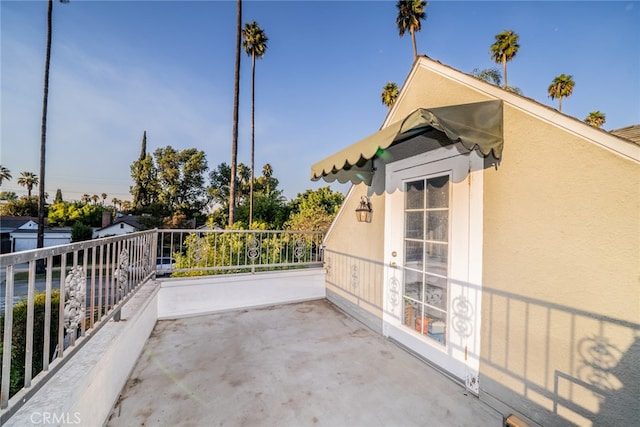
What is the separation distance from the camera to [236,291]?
468 cm

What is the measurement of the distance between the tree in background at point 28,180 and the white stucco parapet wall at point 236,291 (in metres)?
76.2

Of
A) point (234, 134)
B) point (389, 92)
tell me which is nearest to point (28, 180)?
point (234, 134)

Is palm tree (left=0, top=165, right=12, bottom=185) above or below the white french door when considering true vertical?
above

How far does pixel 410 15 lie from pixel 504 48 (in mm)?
7663

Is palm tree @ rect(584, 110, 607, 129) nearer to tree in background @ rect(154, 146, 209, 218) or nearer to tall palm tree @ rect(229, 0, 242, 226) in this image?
tall palm tree @ rect(229, 0, 242, 226)

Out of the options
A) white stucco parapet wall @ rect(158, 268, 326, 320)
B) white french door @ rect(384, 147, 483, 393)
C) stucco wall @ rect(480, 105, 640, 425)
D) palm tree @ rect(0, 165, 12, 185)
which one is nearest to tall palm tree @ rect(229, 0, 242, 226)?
white stucco parapet wall @ rect(158, 268, 326, 320)

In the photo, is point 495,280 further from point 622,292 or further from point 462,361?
point 462,361

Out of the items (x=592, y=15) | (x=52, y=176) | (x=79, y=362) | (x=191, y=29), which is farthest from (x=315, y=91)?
(x=52, y=176)

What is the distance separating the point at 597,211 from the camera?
165 cm

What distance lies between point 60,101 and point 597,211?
2232 cm

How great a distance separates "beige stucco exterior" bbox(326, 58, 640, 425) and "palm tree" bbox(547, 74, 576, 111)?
973 inches

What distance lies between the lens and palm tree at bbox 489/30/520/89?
17.3 meters

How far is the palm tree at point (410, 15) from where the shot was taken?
16.0m

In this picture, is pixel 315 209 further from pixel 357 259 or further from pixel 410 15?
pixel 410 15
